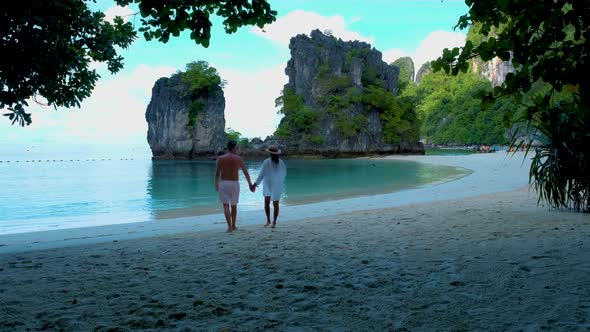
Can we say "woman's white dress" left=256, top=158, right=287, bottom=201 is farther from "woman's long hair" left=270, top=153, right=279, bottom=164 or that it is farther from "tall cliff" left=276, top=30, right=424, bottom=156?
"tall cliff" left=276, top=30, right=424, bottom=156

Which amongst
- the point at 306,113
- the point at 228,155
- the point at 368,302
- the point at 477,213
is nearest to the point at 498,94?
the point at 368,302

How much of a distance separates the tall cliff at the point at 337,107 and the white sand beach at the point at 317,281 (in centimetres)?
6608

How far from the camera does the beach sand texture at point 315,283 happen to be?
11.1 ft

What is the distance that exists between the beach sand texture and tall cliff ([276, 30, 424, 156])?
6656cm

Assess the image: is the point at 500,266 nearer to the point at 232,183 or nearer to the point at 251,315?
the point at 251,315

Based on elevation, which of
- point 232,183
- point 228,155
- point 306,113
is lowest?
point 232,183

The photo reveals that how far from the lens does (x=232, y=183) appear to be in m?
8.32

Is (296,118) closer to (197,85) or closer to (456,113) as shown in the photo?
(197,85)

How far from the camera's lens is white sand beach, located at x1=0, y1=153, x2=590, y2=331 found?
340 cm

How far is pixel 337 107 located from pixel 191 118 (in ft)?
81.4

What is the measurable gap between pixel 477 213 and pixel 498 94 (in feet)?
20.2

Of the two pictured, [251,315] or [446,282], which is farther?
[446,282]

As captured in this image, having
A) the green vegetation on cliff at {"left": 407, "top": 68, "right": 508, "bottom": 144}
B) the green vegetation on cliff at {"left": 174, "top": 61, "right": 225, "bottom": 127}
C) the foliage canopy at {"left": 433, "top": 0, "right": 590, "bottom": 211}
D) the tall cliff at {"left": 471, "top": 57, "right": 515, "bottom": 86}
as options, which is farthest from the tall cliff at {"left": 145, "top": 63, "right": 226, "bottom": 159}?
the foliage canopy at {"left": 433, "top": 0, "right": 590, "bottom": 211}

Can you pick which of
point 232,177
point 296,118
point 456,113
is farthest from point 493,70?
point 232,177
